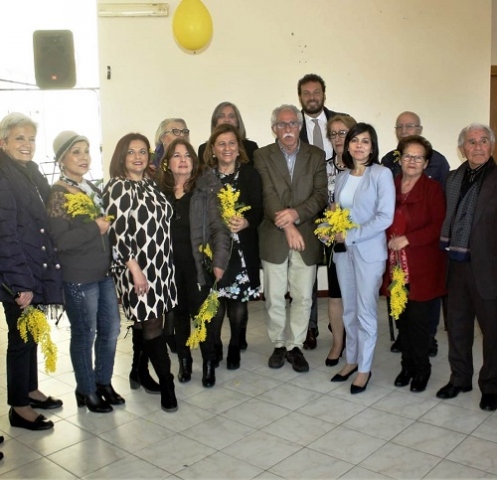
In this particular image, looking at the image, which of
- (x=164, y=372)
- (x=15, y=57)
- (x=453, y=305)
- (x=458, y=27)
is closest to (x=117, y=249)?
(x=164, y=372)

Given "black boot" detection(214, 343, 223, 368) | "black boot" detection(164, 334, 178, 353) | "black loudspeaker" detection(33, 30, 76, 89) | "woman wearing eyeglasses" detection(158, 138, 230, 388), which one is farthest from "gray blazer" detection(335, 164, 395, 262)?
"black loudspeaker" detection(33, 30, 76, 89)

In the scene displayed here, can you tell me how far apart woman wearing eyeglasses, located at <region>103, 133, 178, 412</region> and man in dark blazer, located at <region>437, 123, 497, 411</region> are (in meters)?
1.73

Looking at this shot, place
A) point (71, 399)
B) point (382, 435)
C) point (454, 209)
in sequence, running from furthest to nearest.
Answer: point (71, 399)
point (454, 209)
point (382, 435)

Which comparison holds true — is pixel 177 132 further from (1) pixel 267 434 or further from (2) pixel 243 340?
(1) pixel 267 434

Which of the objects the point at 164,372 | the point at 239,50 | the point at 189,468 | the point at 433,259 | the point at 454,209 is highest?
the point at 239,50

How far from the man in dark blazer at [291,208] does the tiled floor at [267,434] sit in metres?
0.56

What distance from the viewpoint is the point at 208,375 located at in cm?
428

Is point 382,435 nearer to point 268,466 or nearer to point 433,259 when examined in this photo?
point 268,466

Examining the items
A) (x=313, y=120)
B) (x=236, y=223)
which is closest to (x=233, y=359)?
(x=236, y=223)

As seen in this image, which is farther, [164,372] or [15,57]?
[15,57]

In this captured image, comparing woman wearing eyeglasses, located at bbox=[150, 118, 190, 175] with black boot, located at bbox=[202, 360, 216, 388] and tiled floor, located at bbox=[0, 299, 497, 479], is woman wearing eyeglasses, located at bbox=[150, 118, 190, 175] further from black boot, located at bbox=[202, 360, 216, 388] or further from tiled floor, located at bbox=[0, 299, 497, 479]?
tiled floor, located at bbox=[0, 299, 497, 479]

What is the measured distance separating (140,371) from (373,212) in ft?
6.18

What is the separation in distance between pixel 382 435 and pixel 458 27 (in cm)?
471

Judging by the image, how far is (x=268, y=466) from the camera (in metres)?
3.16
